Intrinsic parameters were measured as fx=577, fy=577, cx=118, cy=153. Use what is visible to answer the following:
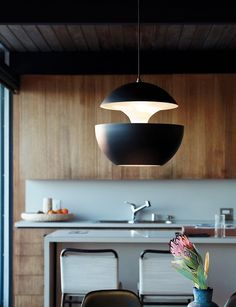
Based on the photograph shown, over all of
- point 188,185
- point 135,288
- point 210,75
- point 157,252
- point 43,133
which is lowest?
point 135,288

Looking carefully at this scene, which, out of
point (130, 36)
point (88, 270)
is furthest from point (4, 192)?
point (88, 270)

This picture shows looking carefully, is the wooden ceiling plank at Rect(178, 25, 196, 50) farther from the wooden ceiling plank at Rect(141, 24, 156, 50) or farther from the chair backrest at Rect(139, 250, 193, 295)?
the chair backrest at Rect(139, 250, 193, 295)

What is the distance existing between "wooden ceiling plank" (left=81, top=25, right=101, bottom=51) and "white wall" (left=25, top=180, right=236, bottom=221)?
1.56 metres

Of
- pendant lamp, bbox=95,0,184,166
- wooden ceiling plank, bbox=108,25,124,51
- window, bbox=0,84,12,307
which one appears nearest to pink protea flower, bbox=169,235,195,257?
pendant lamp, bbox=95,0,184,166

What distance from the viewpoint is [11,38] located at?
5988 millimetres

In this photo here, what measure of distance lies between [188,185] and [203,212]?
14.1 inches

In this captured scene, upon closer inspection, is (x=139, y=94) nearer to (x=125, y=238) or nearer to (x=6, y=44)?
(x=125, y=238)

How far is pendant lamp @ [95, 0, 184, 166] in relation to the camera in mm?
2504

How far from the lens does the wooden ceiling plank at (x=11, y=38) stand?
18.3 feet

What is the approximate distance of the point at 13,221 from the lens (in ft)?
21.7

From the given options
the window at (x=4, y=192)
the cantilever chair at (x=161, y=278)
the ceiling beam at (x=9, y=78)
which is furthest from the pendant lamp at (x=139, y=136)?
the window at (x=4, y=192)
